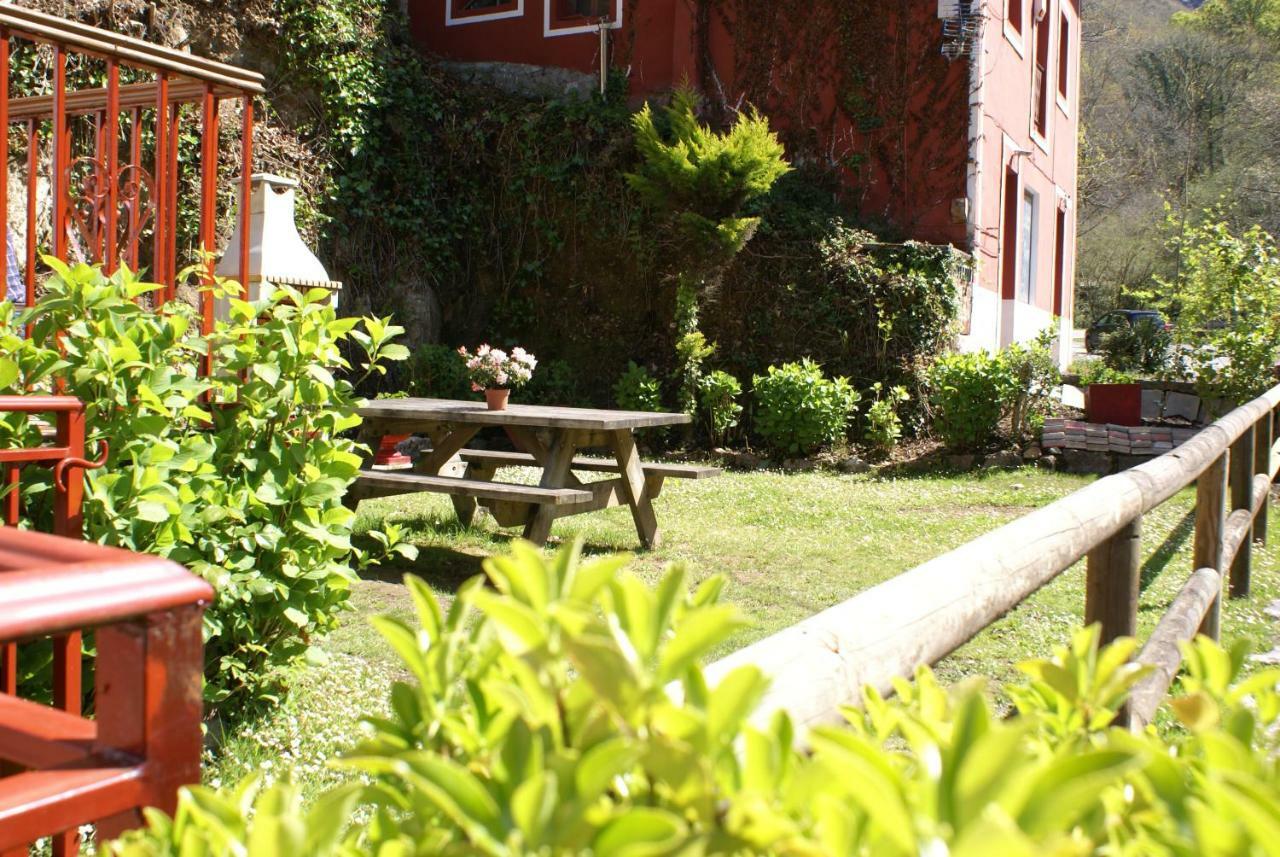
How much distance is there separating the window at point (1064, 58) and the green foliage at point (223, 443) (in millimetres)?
17039

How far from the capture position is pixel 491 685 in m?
0.60

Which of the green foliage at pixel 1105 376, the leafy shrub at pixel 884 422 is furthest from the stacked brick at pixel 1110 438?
the leafy shrub at pixel 884 422

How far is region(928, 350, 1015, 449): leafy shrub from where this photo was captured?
396 inches

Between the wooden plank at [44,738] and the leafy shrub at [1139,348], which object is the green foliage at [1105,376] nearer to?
the leafy shrub at [1139,348]

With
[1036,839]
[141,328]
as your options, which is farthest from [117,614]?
[141,328]

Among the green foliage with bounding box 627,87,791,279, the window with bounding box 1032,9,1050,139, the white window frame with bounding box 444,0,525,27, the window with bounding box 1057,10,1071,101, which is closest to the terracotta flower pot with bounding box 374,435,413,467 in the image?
the green foliage with bounding box 627,87,791,279

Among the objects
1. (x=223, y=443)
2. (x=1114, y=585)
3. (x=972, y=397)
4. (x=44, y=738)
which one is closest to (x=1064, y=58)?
(x=972, y=397)

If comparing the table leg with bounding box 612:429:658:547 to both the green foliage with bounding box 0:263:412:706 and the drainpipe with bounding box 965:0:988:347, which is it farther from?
Answer: the drainpipe with bounding box 965:0:988:347

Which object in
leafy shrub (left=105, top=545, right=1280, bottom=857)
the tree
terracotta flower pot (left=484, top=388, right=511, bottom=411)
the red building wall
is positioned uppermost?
the red building wall

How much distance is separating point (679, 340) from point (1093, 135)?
3037 centimetres

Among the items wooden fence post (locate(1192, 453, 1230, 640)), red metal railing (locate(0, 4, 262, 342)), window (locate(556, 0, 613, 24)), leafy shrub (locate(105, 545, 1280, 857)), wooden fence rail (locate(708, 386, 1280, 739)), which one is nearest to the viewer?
leafy shrub (locate(105, 545, 1280, 857))

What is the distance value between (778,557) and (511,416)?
1788 mm

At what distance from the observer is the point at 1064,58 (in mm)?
17906

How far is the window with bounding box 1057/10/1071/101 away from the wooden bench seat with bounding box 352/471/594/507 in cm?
1451
